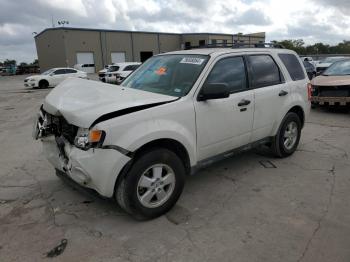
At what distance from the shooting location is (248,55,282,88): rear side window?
184 inches

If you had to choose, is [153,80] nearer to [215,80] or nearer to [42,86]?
[215,80]

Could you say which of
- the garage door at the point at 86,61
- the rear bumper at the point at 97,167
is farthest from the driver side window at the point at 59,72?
the rear bumper at the point at 97,167

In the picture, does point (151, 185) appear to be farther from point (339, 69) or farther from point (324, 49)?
point (324, 49)

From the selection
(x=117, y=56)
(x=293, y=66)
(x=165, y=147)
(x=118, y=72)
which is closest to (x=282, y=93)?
(x=293, y=66)

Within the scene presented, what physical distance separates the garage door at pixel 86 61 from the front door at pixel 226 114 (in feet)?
137

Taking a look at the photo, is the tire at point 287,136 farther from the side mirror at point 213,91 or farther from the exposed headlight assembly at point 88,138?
the exposed headlight assembly at point 88,138

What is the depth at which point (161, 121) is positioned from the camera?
344 centimetres

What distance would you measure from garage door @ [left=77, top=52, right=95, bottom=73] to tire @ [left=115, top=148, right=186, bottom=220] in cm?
4244

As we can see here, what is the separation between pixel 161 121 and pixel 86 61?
144ft

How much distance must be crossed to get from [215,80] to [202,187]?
1465 millimetres

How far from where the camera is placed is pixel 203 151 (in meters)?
4.01

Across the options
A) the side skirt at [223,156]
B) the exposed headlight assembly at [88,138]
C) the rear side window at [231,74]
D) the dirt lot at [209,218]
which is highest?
the rear side window at [231,74]

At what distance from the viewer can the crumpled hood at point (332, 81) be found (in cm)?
921

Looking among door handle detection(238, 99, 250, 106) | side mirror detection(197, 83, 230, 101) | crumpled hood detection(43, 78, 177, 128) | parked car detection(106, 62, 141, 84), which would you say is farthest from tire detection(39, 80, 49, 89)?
side mirror detection(197, 83, 230, 101)
